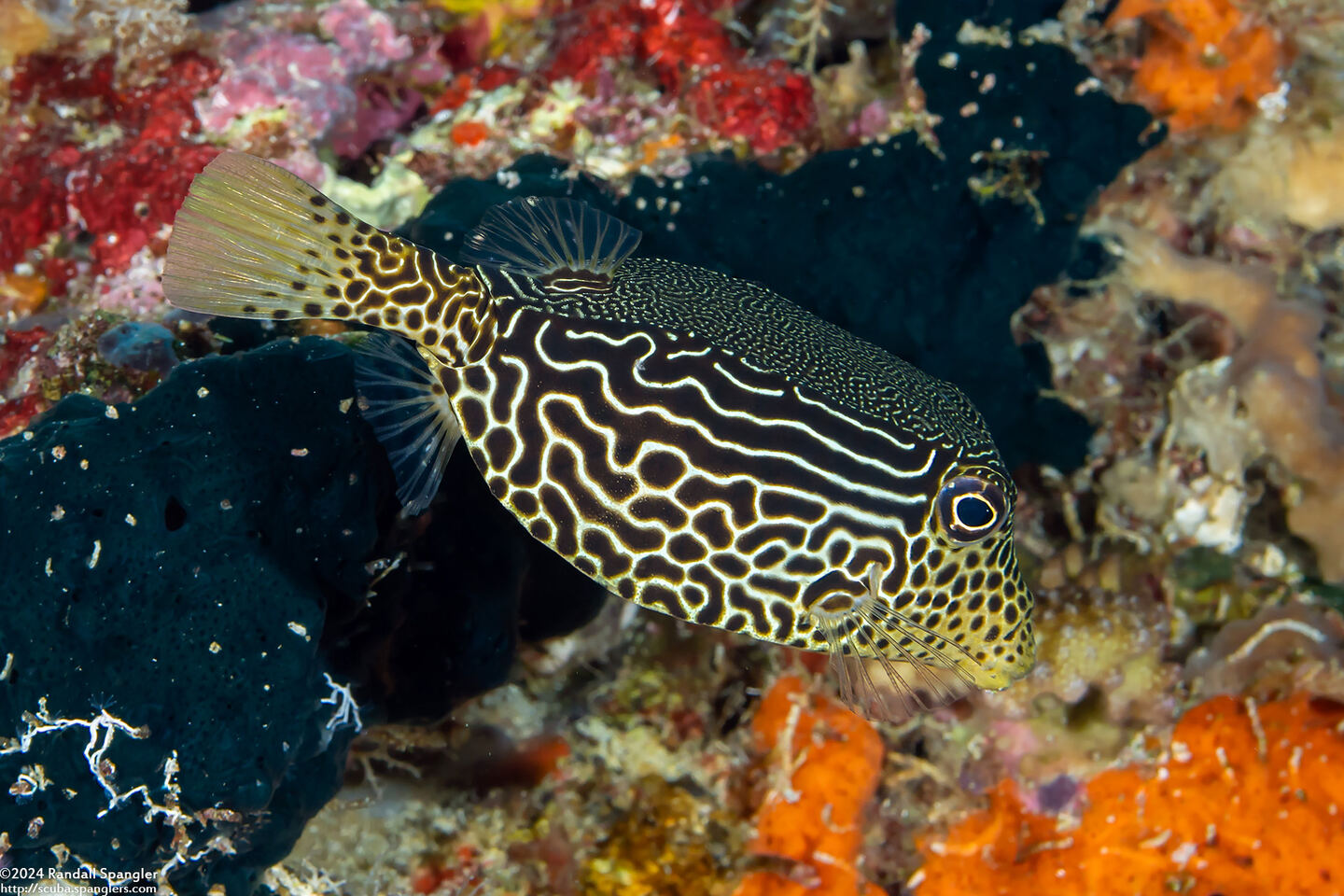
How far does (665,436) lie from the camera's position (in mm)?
2652

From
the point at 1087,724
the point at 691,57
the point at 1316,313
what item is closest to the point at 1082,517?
the point at 1087,724

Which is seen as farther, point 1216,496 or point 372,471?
point 1216,496

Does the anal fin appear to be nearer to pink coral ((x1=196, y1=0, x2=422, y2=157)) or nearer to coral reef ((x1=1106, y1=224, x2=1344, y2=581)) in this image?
pink coral ((x1=196, y1=0, x2=422, y2=157))

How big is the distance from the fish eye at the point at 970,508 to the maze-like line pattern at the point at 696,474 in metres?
0.05

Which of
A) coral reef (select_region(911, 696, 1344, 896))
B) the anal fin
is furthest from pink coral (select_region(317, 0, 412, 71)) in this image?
coral reef (select_region(911, 696, 1344, 896))

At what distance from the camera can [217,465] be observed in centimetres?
263

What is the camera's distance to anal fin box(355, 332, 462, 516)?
9.27ft

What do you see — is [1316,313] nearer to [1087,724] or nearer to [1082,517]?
[1082,517]

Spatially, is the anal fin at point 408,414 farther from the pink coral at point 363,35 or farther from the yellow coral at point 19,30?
the yellow coral at point 19,30

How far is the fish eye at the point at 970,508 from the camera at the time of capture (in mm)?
2686

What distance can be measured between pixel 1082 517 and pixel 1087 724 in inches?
46.1

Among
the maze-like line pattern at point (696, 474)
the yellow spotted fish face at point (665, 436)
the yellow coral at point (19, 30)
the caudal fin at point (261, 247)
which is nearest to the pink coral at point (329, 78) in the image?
the yellow coral at point (19, 30)

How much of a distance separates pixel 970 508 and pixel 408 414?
197cm

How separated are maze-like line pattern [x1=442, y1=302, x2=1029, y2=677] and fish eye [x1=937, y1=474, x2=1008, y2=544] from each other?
53 millimetres
